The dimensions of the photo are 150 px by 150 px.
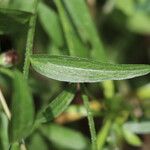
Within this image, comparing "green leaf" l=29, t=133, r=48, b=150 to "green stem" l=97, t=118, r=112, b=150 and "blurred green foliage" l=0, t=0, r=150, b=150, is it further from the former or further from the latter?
"green stem" l=97, t=118, r=112, b=150

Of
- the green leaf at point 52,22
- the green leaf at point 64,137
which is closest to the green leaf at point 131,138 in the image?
the green leaf at point 64,137

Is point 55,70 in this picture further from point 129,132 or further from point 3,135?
point 129,132

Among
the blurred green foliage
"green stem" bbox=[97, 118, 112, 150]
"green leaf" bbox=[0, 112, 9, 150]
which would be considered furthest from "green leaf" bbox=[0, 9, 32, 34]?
"green stem" bbox=[97, 118, 112, 150]

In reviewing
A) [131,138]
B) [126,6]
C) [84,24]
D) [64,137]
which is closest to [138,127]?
[131,138]

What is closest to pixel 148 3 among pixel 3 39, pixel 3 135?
pixel 3 39

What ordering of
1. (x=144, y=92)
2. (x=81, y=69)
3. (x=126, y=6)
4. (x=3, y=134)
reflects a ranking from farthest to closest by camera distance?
1. (x=126, y=6)
2. (x=144, y=92)
3. (x=3, y=134)
4. (x=81, y=69)

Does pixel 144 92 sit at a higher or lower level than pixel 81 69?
lower

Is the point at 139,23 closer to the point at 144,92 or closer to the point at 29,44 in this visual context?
the point at 144,92
